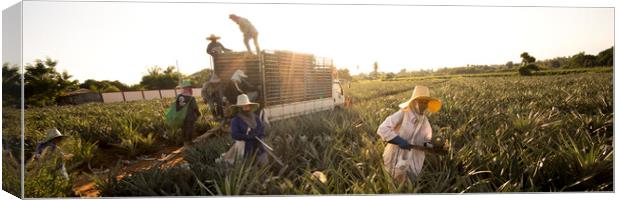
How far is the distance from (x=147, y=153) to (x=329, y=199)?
2.20 meters

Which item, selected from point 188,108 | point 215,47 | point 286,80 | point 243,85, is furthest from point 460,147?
point 188,108

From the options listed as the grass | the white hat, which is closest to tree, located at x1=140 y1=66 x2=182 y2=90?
the white hat

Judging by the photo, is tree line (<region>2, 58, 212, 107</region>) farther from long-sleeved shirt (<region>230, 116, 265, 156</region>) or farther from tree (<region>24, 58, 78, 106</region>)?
long-sleeved shirt (<region>230, 116, 265, 156</region>)

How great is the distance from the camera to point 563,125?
6656 millimetres

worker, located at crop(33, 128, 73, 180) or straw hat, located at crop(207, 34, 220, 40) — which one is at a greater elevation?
straw hat, located at crop(207, 34, 220, 40)

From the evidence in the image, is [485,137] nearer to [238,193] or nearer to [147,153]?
[238,193]

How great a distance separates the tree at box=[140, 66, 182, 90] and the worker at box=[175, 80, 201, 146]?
4.1 inches

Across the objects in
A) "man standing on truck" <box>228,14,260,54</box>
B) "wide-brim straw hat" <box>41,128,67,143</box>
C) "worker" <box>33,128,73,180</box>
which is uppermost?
"man standing on truck" <box>228,14,260,54</box>

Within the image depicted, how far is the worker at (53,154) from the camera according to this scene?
5898mm

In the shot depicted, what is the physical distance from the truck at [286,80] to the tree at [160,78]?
0.48 meters

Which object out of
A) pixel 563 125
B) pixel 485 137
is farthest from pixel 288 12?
pixel 563 125

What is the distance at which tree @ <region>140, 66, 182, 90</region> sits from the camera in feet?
20.8

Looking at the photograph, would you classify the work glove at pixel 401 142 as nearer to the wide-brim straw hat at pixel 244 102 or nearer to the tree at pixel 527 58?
the wide-brim straw hat at pixel 244 102

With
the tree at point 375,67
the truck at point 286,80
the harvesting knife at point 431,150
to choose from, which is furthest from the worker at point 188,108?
the harvesting knife at point 431,150
